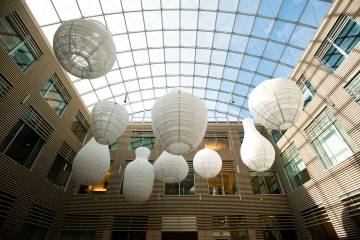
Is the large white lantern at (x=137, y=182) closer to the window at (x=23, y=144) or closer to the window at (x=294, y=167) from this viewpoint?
the window at (x=23, y=144)

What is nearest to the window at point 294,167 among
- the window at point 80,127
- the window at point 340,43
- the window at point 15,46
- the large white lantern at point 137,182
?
the window at point 340,43

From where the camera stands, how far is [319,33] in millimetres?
11148

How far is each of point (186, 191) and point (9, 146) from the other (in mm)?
10061

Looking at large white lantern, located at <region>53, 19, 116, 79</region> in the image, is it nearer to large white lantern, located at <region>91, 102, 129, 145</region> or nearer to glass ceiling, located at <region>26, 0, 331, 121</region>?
large white lantern, located at <region>91, 102, 129, 145</region>

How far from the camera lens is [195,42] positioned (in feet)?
55.1

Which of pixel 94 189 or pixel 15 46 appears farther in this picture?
pixel 94 189

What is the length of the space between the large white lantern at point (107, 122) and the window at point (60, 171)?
7.83 meters

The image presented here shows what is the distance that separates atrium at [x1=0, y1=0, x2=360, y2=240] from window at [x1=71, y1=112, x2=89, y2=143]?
8 centimetres

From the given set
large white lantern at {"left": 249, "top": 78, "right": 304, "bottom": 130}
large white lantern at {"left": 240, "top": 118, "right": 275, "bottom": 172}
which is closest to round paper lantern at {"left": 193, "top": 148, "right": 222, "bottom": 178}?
large white lantern at {"left": 240, "top": 118, "right": 275, "bottom": 172}

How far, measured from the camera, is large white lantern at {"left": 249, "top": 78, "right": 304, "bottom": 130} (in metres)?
6.03

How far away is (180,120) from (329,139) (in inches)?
382

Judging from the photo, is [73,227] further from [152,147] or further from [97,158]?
[97,158]

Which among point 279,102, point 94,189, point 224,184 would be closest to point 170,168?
point 279,102

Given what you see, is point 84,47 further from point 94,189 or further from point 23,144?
point 94,189
